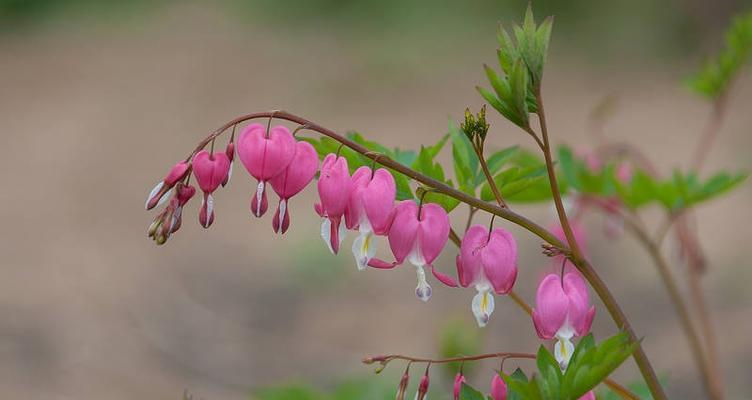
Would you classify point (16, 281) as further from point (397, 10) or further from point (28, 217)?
point (397, 10)

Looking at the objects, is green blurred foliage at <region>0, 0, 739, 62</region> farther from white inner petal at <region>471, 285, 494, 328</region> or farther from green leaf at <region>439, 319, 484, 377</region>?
white inner petal at <region>471, 285, 494, 328</region>

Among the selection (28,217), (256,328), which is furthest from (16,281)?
(256,328)

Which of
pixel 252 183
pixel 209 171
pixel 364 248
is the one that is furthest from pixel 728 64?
pixel 252 183

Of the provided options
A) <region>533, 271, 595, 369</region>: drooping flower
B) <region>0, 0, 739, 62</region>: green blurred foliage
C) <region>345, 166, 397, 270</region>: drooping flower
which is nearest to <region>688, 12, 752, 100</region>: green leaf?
<region>533, 271, 595, 369</region>: drooping flower

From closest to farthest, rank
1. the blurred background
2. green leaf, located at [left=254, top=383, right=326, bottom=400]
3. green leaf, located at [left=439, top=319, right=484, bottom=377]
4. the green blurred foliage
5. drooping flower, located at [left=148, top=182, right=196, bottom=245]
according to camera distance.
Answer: drooping flower, located at [left=148, top=182, right=196, bottom=245]
green leaf, located at [left=254, top=383, right=326, bottom=400]
green leaf, located at [left=439, top=319, right=484, bottom=377]
the blurred background
the green blurred foliage

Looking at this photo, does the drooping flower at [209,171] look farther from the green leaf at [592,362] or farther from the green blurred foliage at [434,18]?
the green blurred foliage at [434,18]

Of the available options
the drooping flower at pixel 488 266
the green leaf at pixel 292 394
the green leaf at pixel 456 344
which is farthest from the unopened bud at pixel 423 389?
the green leaf at pixel 456 344

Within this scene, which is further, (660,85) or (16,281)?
(660,85)
